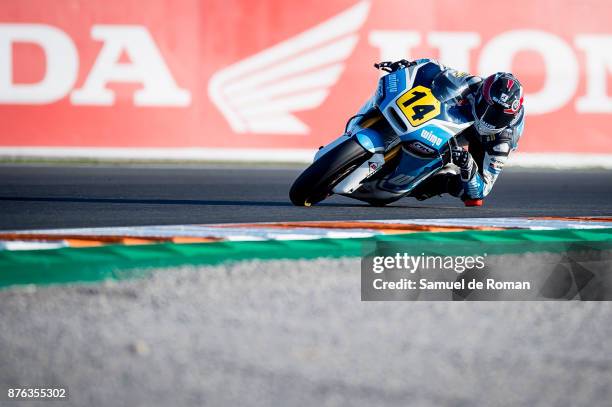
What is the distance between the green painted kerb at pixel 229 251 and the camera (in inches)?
207

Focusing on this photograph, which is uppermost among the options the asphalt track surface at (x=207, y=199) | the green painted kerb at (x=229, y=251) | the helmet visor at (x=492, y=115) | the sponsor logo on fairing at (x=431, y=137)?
the helmet visor at (x=492, y=115)

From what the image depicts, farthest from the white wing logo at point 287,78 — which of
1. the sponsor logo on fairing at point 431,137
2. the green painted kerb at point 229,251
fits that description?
the green painted kerb at point 229,251

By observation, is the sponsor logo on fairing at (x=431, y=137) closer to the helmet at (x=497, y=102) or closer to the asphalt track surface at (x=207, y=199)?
the helmet at (x=497, y=102)

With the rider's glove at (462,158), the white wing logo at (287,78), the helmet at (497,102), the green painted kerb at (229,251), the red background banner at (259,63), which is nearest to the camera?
the green painted kerb at (229,251)

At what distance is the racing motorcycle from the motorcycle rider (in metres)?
0.07

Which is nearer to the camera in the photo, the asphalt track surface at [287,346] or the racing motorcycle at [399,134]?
the asphalt track surface at [287,346]

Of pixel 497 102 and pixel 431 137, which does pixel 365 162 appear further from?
pixel 497 102

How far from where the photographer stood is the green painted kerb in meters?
5.27

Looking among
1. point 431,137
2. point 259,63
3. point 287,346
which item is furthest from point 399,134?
point 259,63

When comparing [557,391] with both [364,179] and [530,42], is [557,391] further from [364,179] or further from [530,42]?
[530,42]

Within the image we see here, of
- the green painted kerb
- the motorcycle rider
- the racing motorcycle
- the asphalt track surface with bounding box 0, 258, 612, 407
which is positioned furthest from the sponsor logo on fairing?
the asphalt track surface with bounding box 0, 258, 612, 407

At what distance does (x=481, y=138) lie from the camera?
7.94m

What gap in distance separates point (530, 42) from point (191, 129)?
4.56 metres

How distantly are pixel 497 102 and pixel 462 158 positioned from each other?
0.53m
